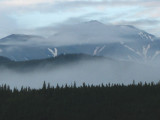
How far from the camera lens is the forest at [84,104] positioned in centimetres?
7356

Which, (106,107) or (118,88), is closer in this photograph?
(106,107)

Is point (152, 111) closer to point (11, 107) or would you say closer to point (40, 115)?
point (40, 115)

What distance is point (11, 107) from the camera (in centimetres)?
9081

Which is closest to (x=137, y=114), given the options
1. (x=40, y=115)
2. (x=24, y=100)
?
(x=40, y=115)

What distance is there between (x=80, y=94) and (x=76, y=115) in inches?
1300

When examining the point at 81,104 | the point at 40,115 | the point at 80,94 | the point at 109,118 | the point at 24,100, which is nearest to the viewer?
the point at 109,118

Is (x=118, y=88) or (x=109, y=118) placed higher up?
(x=118, y=88)

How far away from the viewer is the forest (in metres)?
73.6

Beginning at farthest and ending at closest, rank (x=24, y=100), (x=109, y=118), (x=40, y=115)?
1. (x=24, y=100)
2. (x=40, y=115)
3. (x=109, y=118)

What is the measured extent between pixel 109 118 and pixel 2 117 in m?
25.0

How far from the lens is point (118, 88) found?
112 m

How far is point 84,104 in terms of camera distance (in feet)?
292

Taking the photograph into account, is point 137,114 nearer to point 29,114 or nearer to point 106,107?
point 106,107

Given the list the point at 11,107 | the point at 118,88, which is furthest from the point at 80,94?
the point at 11,107
